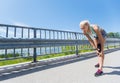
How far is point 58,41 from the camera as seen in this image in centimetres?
900

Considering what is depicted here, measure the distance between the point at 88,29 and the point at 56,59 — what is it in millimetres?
3107

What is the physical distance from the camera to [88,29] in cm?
564

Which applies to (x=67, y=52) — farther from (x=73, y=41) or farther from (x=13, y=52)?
(x=13, y=52)

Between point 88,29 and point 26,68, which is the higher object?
point 88,29

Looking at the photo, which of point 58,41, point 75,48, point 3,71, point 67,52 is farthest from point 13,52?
point 75,48

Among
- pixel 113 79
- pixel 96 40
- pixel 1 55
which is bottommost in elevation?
pixel 113 79

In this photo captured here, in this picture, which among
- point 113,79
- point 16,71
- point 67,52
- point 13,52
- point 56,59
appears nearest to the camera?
point 113,79

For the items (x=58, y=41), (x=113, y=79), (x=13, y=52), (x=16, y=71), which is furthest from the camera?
(x=58, y=41)

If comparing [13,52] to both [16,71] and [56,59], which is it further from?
[56,59]

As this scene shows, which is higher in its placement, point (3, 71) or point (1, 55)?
point (1, 55)

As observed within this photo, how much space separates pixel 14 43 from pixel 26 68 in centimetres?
90

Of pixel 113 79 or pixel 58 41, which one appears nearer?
pixel 113 79

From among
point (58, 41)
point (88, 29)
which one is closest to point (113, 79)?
point (88, 29)

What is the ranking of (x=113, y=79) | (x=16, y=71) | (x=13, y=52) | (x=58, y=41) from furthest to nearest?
(x=58, y=41)
(x=13, y=52)
(x=16, y=71)
(x=113, y=79)
